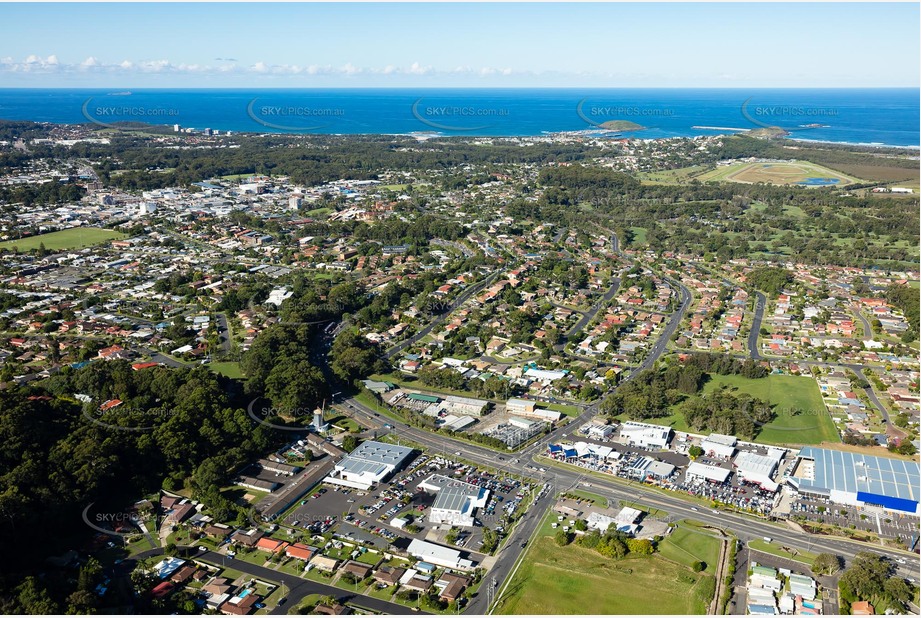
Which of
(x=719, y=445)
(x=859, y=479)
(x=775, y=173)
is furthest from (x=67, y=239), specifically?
(x=775, y=173)

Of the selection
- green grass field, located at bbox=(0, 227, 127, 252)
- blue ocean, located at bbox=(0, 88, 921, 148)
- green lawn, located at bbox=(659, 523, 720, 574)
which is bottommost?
green lawn, located at bbox=(659, 523, 720, 574)

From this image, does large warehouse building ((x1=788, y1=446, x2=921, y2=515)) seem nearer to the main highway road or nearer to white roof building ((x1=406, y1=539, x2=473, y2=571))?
the main highway road

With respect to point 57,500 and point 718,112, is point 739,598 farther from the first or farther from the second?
point 718,112

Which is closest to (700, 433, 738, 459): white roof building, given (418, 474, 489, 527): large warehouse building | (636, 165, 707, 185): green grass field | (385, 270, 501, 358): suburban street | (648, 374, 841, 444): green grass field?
(648, 374, 841, 444): green grass field

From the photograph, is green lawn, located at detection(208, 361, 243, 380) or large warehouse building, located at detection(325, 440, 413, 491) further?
green lawn, located at detection(208, 361, 243, 380)

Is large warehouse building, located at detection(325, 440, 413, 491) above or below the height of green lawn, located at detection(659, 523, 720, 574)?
above

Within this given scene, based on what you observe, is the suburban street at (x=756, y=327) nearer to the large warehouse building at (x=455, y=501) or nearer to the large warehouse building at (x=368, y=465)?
the large warehouse building at (x=455, y=501)
